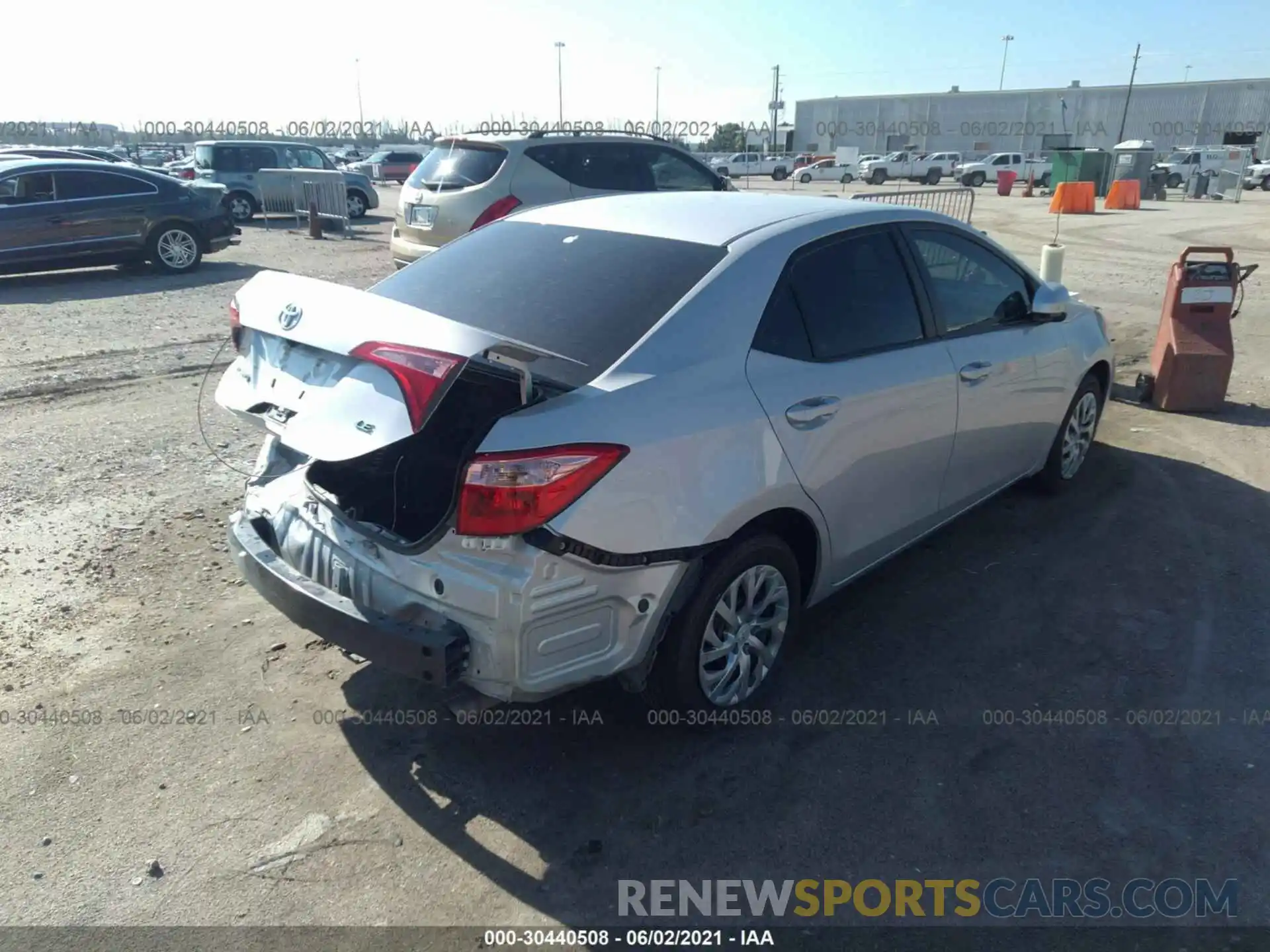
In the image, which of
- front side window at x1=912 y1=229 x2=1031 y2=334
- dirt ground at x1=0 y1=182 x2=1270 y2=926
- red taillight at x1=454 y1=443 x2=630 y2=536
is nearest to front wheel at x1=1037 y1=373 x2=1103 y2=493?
dirt ground at x1=0 y1=182 x2=1270 y2=926

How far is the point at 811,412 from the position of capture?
329 cm

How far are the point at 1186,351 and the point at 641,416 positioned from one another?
5.94 meters

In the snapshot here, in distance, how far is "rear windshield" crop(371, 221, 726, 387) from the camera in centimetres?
313

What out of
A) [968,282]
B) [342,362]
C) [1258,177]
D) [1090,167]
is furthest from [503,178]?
[1258,177]

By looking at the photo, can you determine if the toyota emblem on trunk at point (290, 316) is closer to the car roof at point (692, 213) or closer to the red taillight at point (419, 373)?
the red taillight at point (419, 373)

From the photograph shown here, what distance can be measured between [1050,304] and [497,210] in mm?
6450

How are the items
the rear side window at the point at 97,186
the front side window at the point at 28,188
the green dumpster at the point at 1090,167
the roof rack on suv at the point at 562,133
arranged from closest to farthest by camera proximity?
the roof rack on suv at the point at 562,133 < the front side window at the point at 28,188 < the rear side window at the point at 97,186 < the green dumpster at the point at 1090,167

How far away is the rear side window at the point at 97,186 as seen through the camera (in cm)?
1245

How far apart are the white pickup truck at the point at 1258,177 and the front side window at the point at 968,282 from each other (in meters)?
42.3

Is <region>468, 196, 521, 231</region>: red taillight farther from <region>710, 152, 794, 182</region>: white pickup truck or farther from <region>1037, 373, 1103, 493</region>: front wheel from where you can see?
<region>710, 152, 794, 182</region>: white pickup truck

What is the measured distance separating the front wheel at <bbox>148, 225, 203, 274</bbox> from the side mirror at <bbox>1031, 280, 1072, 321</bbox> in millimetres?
12397

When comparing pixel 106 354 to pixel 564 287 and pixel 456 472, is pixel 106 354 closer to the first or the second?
pixel 564 287

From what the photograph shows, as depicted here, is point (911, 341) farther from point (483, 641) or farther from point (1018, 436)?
point (483, 641)

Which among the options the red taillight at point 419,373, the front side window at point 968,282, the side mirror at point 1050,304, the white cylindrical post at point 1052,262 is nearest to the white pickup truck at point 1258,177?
the white cylindrical post at point 1052,262
